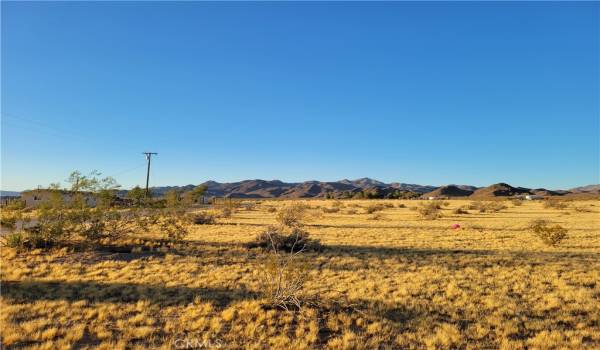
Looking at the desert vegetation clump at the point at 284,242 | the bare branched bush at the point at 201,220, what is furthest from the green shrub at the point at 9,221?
the bare branched bush at the point at 201,220

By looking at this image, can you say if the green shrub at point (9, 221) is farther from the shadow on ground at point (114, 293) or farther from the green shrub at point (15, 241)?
the shadow on ground at point (114, 293)

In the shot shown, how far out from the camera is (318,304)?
7586mm

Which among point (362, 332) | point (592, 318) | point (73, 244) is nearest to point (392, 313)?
point (362, 332)

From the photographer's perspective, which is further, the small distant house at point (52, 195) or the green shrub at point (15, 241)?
the small distant house at point (52, 195)

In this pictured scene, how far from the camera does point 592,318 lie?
6.98m

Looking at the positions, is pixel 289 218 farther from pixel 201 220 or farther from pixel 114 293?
pixel 114 293

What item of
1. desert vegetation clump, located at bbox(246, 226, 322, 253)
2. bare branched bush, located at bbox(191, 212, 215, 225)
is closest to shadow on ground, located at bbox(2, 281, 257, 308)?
desert vegetation clump, located at bbox(246, 226, 322, 253)

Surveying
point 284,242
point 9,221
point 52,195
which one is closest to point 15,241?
point 9,221

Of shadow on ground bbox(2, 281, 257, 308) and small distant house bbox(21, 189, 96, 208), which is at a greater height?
small distant house bbox(21, 189, 96, 208)

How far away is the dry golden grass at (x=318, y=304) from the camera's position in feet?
19.7

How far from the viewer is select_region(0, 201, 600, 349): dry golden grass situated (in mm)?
6000

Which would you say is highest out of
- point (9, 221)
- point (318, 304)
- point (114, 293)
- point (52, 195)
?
point (52, 195)

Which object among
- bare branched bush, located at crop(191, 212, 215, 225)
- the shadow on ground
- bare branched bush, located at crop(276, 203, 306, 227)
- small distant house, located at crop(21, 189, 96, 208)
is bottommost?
the shadow on ground

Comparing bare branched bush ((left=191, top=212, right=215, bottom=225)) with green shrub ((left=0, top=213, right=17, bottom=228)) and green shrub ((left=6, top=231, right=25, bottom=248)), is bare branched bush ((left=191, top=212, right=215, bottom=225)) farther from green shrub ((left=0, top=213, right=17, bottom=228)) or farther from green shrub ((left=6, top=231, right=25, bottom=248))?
green shrub ((left=6, top=231, right=25, bottom=248))
